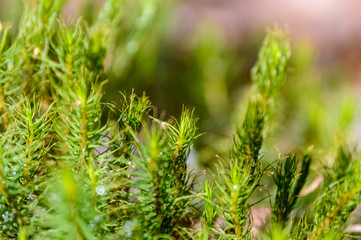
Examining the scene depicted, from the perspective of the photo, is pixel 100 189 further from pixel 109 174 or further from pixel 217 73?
pixel 217 73

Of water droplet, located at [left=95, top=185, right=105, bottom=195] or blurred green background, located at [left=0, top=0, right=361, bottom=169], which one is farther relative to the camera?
blurred green background, located at [left=0, top=0, right=361, bottom=169]

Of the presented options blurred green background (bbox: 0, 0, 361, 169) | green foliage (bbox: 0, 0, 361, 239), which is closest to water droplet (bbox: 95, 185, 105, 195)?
green foliage (bbox: 0, 0, 361, 239)

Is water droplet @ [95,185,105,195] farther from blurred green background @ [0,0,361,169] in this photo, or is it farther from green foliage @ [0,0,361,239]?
blurred green background @ [0,0,361,169]

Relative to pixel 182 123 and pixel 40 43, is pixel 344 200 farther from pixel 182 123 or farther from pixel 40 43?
pixel 40 43

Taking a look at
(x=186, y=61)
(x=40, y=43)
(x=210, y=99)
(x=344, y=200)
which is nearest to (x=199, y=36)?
(x=186, y=61)

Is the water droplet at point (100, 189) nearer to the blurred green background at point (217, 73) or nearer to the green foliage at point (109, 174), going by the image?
the green foliage at point (109, 174)

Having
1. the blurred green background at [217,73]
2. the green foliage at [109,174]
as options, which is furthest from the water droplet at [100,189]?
the blurred green background at [217,73]

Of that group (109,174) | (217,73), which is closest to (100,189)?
(109,174)

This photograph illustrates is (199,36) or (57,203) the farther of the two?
(199,36)
